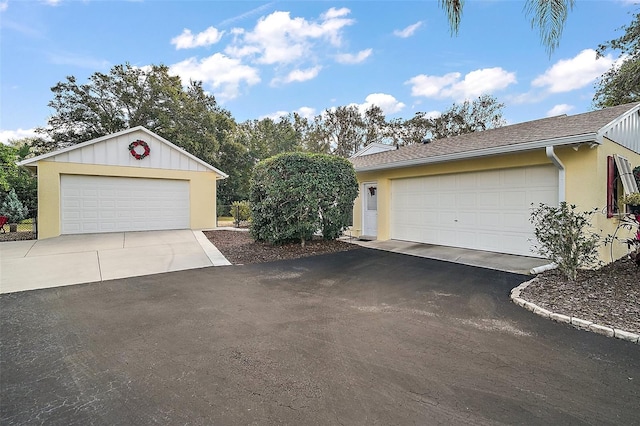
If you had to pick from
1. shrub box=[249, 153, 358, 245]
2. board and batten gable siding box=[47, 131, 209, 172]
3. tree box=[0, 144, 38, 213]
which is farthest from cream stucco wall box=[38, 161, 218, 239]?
tree box=[0, 144, 38, 213]

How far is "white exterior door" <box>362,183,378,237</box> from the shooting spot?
427 inches

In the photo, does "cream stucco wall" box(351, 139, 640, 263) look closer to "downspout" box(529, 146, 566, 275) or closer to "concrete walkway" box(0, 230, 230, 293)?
"downspout" box(529, 146, 566, 275)

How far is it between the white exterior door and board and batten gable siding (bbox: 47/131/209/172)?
6822 millimetres

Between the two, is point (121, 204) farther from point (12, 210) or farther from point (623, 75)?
point (623, 75)

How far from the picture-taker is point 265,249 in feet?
27.5

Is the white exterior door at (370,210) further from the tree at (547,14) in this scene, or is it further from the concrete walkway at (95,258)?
the tree at (547,14)

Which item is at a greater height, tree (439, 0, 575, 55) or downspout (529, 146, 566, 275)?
tree (439, 0, 575, 55)

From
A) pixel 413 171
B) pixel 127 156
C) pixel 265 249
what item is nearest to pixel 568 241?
pixel 413 171

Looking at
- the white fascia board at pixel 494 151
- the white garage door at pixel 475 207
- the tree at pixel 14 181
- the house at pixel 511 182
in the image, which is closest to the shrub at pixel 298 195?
the white fascia board at pixel 494 151

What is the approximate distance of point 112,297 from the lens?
4.68 m

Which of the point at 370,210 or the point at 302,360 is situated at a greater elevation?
the point at 370,210

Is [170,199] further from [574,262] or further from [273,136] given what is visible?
[273,136]

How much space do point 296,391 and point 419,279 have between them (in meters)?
3.88

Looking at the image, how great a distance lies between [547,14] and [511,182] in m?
5.18
